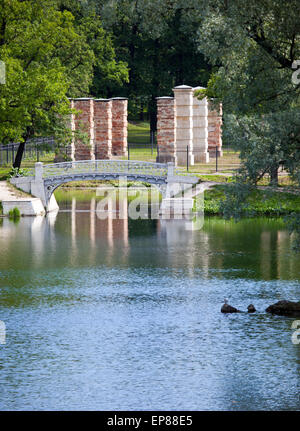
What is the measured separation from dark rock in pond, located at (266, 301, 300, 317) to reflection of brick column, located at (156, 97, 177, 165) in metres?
31.7

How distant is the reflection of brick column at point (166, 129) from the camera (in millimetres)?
58219

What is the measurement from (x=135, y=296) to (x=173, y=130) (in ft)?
97.5

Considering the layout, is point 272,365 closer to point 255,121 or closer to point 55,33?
point 255,121

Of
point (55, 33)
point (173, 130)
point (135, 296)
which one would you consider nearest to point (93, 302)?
point (135, 296)

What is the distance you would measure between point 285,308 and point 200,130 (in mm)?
34024

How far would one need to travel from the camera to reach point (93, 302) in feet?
95.8

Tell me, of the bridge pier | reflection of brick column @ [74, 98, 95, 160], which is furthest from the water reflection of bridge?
reflection of brick column @ [74, 98, 95, 160]

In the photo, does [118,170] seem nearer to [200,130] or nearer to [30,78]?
[30,78]

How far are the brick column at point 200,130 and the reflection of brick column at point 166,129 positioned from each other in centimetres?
215

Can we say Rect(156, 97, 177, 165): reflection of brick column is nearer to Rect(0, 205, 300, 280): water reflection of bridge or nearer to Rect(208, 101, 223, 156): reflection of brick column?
Rect(208, 101, 223, 156): reflection of brick column

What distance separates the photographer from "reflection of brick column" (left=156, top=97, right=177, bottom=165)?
58.2m

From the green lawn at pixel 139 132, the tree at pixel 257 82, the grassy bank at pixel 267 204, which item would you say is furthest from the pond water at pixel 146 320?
the green lawn at pixel 139 132

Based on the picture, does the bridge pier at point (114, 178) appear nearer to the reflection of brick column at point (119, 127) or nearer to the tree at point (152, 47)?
the reflection of brick column at point (119, 127)

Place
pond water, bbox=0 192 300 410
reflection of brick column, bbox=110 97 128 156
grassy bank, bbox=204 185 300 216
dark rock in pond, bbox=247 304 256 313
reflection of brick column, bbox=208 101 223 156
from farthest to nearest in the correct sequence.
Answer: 1. reflection of brick column, bbox=110 97 128 156
2. reflection of brick column, bbox=208 101 223 156
3. grassy bank, bbox=204 185 300 216
4. dark rock in pond, bbox=247 304 256 313
5. pond water, bbox=0 192 300 410
